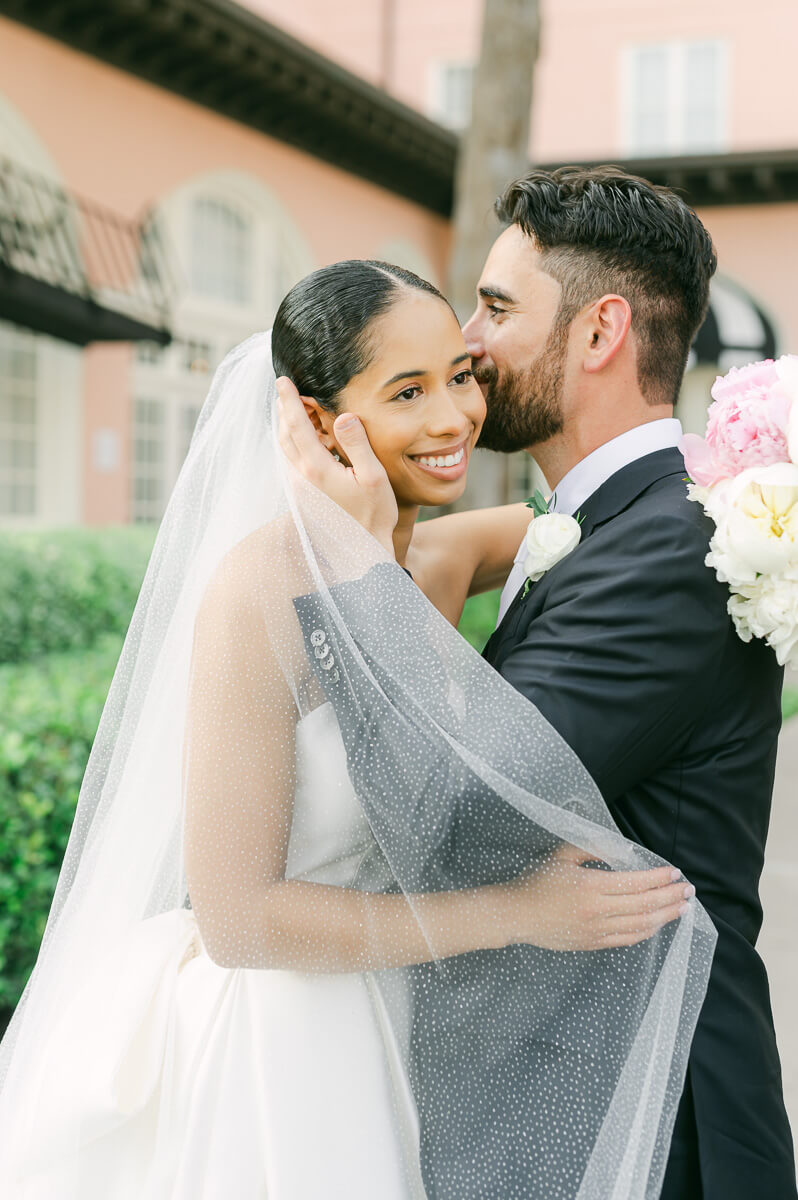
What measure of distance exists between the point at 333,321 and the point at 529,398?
384 mm

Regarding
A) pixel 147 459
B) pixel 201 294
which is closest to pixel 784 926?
pixel 147 459

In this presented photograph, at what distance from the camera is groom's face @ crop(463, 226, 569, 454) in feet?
6.40

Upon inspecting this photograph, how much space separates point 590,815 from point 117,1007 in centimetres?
74

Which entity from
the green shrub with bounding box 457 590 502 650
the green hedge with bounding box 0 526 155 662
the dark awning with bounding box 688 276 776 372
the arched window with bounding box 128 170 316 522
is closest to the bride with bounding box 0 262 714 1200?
the green shrub with bounding box 457 590 502 650

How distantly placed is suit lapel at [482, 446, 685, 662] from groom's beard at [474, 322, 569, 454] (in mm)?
179

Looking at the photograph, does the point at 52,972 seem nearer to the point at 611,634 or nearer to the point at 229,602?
the point at 229,602

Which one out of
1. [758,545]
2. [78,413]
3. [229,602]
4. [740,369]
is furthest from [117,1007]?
[78,413]

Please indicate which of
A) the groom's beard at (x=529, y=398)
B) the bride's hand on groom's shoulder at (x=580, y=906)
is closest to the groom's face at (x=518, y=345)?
the groom's beard at (x=529, y=398)

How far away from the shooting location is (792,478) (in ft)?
5.15

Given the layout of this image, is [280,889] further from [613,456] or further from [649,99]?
[649,99]

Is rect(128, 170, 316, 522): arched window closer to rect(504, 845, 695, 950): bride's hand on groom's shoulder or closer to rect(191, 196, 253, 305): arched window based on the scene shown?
rect(191, 196, 253, 305): arched window

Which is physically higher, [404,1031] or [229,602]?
[229,602]

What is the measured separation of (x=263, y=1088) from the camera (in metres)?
1.63

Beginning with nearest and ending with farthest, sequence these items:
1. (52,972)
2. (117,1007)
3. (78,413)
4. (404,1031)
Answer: (404,1031) → (117,1007) → (52,972) → (78,413)
